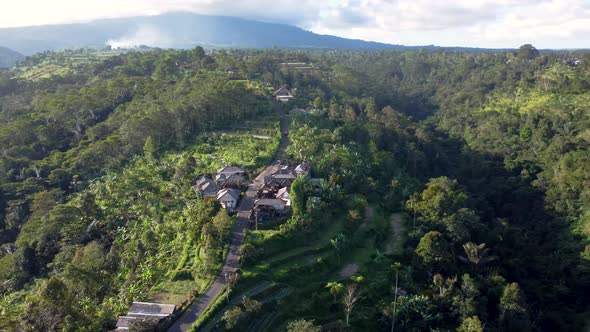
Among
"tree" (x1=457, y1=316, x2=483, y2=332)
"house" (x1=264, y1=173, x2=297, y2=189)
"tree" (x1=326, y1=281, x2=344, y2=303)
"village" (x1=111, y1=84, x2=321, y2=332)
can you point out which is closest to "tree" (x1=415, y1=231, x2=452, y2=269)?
"tree" (x1=457, y1=316, x2=483, y2=332)

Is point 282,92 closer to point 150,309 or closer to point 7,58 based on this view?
point 150,309

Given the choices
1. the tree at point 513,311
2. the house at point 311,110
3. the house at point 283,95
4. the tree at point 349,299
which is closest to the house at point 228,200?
the tree at point 349,299

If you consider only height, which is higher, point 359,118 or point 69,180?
point 359,118

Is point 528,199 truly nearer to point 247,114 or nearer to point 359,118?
point 359,118

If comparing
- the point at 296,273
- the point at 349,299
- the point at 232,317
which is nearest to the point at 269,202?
the point at 296,273

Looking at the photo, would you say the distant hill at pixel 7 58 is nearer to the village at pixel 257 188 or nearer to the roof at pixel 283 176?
the village at pixel 257 188

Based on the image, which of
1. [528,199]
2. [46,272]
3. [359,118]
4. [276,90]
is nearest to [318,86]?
[276,90]
